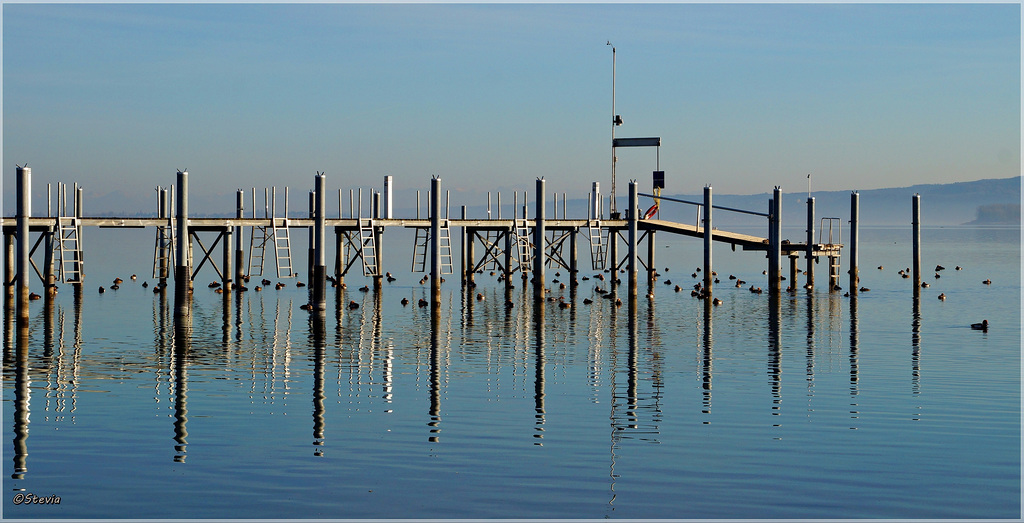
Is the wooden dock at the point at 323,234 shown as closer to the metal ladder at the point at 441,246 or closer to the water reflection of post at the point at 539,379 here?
the metal ladder at the point at 441,246

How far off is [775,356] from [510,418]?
11971 millimetres

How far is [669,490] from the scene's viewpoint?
1630 cm

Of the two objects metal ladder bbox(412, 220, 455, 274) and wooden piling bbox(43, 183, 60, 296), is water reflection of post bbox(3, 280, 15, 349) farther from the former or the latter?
metal ladder bbox(412, 220, 455, 274)

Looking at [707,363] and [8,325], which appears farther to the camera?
[8,325]

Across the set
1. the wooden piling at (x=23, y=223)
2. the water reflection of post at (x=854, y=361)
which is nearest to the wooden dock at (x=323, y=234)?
the wooden piling at (x=23, y=223)

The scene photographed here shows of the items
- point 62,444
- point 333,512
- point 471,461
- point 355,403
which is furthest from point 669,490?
point 62,444

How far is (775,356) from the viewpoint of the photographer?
1224 inches

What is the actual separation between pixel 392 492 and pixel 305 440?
3.90 m

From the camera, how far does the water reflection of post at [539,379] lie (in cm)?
2078

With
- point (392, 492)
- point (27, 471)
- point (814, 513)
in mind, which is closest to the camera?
point (814, 513)

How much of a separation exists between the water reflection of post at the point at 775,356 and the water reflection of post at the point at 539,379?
14.6 feet

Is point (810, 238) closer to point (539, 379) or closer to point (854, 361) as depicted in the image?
point (854, 361)

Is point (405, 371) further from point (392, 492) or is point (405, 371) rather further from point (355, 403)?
point (392, 492)

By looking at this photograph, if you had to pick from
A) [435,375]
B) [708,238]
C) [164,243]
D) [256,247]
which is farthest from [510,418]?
[256,247]
